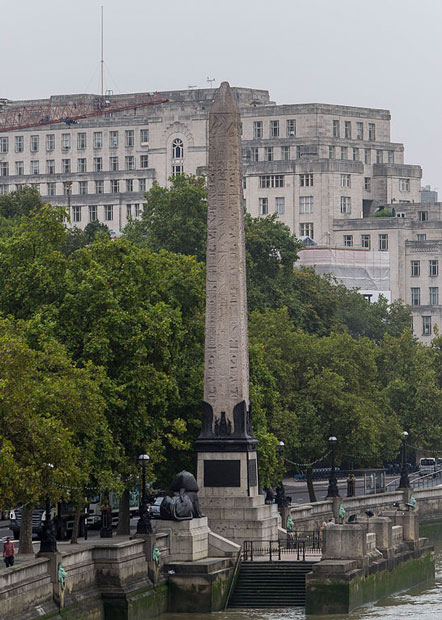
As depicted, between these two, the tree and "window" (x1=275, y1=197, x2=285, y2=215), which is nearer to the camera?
the tree

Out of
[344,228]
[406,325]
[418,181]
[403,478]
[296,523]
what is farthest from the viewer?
[418,181]

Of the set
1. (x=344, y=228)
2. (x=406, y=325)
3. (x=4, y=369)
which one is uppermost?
(x=344, y=228)

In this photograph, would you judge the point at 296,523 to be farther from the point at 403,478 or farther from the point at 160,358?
the point at 403,478

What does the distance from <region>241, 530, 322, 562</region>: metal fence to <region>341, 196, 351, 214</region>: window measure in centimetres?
12231

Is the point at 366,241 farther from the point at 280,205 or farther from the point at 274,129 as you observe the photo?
the point at 274,129

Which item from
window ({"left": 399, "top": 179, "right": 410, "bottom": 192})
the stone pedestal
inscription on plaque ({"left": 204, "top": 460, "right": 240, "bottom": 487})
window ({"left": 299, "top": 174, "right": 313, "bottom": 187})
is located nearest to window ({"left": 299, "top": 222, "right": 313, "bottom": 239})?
window ({"left": 299, "top": 174, "right": 313, "bottom": 187})

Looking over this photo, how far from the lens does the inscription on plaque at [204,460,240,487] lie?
63.5m

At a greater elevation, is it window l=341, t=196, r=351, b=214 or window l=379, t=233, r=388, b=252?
window l=341, t=196, r=351, b=214

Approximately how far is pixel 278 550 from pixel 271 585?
7.09 feet

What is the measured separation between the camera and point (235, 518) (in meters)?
63.2

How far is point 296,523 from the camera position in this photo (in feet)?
247

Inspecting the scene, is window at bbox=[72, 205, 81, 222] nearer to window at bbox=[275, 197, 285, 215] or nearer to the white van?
window at bbox=[275, 197, 285, 215]

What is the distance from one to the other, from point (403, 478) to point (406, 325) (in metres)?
57.6

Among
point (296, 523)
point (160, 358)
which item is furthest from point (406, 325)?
point (160, 358)
